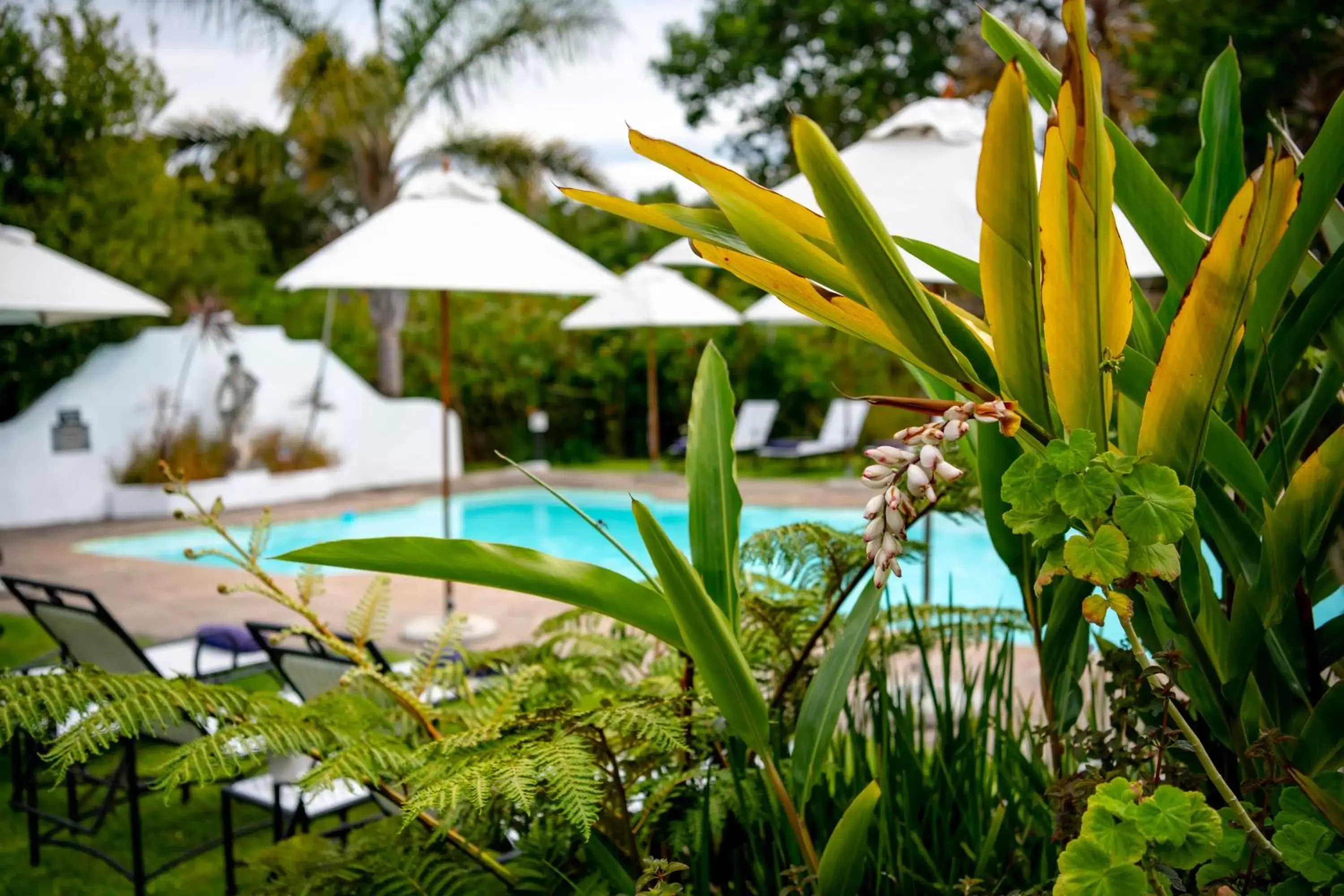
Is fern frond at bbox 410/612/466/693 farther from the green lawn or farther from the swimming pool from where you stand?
the swimming pool

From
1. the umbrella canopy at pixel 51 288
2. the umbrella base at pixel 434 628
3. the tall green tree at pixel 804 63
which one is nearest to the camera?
the umbrella base at pixel 434 628

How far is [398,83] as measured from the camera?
589 inches

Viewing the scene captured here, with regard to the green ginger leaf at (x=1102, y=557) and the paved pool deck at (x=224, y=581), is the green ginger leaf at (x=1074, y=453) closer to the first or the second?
the green ginger leaf at (x=1102, y=557)

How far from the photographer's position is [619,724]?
1346 millimetres

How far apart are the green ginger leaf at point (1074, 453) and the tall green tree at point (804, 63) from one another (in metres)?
19.5

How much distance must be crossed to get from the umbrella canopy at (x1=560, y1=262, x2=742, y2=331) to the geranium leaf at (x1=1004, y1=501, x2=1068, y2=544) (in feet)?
36.8

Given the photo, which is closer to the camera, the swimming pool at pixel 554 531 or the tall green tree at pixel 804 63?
the swimming pool at pixel 554 531

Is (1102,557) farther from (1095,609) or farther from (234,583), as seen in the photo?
(234,583)

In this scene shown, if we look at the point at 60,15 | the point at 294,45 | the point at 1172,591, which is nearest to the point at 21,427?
the point at 60,15

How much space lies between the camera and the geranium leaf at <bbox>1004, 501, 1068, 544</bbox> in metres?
0.85

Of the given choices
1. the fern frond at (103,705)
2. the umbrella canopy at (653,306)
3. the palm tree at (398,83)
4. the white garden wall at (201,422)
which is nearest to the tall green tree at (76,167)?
the white garden wall at (201,422)

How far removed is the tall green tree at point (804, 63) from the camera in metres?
20.4

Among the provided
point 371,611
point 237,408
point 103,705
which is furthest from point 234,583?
point 103,705

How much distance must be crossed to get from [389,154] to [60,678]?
14.5m
